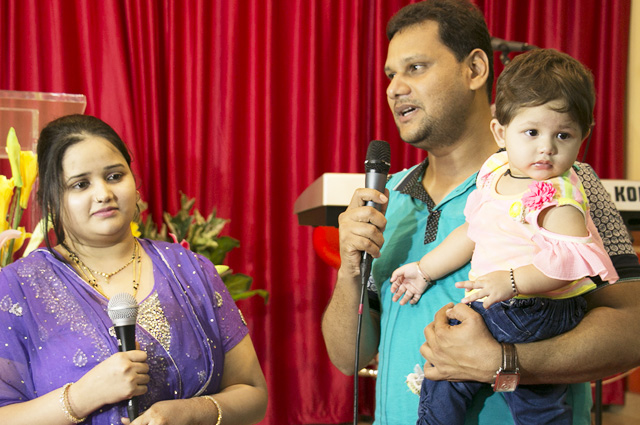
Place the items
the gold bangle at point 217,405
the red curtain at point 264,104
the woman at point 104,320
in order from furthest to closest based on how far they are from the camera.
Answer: the red curtain at point 264,104 → the gold bangle at point 217,405 → the woman at point 104,320

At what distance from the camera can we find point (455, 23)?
1647 millimetres

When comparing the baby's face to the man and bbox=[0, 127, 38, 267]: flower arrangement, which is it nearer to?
the man

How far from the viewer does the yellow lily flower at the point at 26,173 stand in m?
1.86

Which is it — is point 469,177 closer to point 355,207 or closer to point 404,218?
point 404,218

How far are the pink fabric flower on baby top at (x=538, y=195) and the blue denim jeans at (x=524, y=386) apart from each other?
0.60 feet

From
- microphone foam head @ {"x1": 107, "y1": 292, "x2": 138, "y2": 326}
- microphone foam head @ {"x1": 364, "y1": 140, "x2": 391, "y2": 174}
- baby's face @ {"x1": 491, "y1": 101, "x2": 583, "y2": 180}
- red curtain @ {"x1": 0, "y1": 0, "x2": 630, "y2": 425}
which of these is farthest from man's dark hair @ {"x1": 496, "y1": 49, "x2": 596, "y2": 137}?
red curtain @ {"x1": 0, "y1": 0, "x2": 630, "y2": 425}

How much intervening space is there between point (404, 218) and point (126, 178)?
740 millimetres

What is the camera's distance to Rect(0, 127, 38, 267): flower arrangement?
6.05 ft

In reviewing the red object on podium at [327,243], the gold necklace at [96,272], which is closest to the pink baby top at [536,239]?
the gold necklace at [96,272]

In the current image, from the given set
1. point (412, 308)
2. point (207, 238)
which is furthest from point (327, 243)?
point (412, 308)

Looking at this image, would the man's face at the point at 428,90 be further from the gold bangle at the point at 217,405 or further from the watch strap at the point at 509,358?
the gold bangle at the point at 217,405

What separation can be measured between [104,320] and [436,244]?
32.1 inches

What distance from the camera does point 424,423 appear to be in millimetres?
1292

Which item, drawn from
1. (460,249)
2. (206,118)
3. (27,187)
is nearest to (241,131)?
(206,118)
